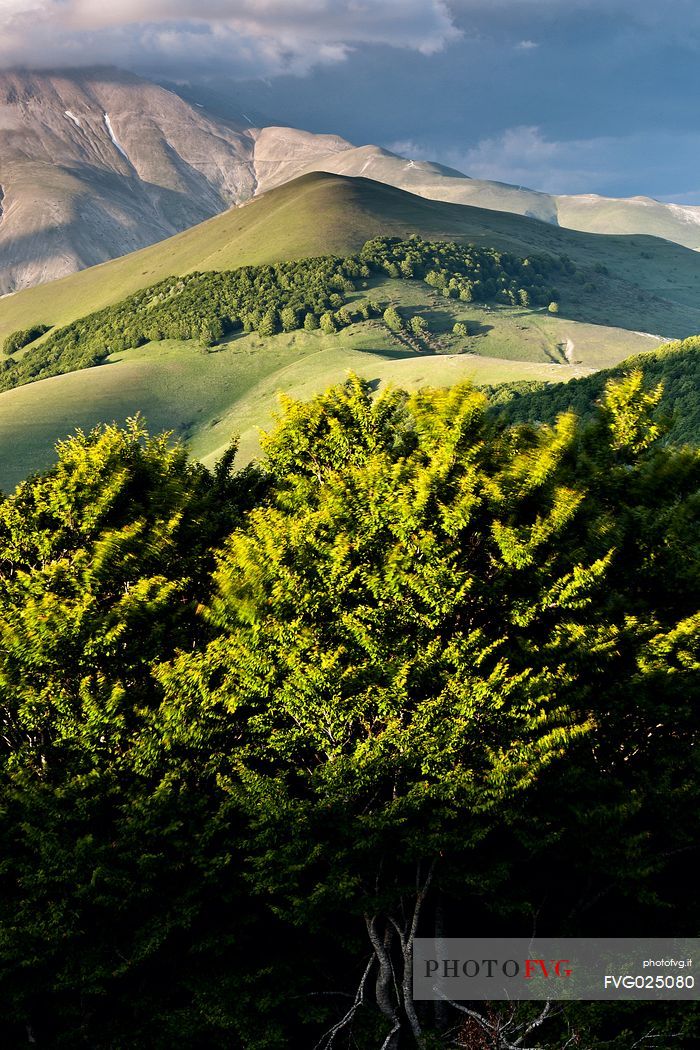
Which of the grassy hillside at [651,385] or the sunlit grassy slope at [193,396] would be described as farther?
the sunlit grassy slope at [193,396]

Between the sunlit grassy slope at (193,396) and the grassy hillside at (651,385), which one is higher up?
the grassy hillside at (651,385)

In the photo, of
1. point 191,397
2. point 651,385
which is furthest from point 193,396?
point 651,385

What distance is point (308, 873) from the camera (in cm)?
1948

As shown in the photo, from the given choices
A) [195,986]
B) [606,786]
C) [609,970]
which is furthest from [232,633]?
[609,970]

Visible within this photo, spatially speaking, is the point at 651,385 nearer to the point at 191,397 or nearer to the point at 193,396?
the point at 191,397

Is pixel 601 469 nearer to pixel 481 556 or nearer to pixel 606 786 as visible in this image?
pixel 481 556

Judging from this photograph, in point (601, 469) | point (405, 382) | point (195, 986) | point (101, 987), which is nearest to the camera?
point (101, 987)

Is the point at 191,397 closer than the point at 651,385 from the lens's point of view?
No

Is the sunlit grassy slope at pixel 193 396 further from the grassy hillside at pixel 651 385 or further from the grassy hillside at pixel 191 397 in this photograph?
the grassy hillside at pixel 651 385

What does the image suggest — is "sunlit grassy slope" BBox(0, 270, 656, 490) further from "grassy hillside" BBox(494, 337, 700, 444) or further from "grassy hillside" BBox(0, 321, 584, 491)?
"grassy hillside" BBox(494, 337, 700, 444)

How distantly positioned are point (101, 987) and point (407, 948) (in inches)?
291

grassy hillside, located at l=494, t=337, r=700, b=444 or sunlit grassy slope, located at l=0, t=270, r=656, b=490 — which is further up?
grassy hillside, located at l=494, t=337, r=700, b=444

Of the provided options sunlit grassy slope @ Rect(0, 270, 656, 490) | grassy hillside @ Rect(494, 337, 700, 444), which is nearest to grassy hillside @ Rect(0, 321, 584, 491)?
sunlit grassy slope @ Rect(0, 270, 656, 490)

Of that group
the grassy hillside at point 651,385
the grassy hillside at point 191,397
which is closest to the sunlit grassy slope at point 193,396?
the grassy hillside at point 191,397
